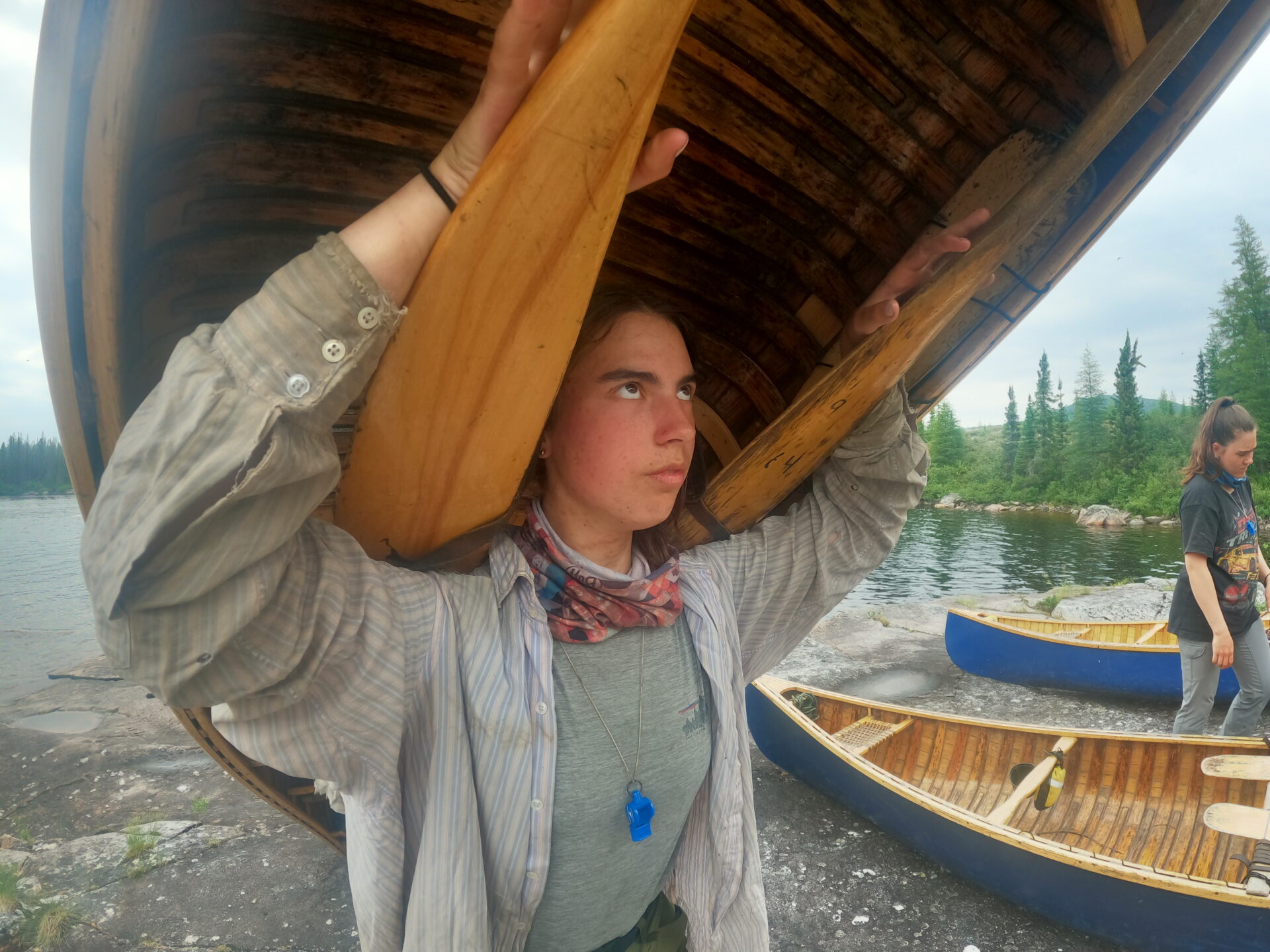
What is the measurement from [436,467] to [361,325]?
0.42 metres

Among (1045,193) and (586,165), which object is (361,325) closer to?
(586,165)

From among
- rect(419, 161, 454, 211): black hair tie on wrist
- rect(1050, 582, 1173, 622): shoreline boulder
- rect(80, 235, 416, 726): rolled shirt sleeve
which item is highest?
rect(419, 161, 454, 211): black hair tie on wrist

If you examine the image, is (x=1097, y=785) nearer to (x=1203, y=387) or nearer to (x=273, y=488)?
(x=273, y=488)

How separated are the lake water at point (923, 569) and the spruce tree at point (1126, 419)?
34.3 feet

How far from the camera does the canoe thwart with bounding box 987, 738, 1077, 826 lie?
3533mm

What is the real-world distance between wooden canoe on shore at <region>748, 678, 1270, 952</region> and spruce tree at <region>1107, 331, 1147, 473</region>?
5051 centimetres

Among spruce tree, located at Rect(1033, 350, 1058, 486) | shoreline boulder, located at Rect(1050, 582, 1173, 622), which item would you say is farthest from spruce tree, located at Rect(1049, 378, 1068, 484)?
shoreline boulder, located at Rect(1050, 582, 1173, 622)

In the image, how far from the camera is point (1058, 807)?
400cm

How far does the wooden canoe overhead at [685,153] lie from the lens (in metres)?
0.93

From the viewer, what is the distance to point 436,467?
1.16 metres

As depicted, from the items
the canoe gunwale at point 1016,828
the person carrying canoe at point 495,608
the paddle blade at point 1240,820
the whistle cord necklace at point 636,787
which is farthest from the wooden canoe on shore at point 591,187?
the paddle blade at point 1240,820

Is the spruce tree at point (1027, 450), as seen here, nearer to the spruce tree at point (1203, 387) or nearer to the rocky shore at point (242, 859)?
the spruce tree at point (1203, 387)

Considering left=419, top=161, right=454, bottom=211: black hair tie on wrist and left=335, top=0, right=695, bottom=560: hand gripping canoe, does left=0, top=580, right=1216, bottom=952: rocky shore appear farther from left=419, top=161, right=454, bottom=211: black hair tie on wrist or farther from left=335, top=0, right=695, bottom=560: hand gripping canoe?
left=419, top=161, right=454, bottom=211: black hair tie on wrist

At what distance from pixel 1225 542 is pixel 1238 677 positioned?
0.97m
